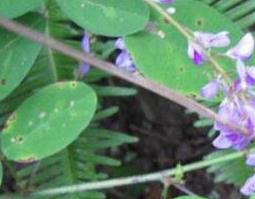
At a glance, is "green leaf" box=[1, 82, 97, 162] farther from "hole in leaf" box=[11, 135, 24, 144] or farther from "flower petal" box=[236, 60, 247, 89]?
"flower petal" box=[236, 60, 247, 89]

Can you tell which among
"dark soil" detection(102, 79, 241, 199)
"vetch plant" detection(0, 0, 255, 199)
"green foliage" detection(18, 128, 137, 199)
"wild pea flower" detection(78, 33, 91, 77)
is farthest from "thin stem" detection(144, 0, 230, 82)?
"dark soil" detection(102, 79, 241, 199)

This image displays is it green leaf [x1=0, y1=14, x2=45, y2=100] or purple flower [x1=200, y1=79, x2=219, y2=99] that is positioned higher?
Answer: purple flower [x1=200, y1=79, x2=219, y2=99]

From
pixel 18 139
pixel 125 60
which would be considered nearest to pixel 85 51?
pixel 125 60

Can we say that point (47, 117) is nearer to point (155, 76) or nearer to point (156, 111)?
point (155, 76)

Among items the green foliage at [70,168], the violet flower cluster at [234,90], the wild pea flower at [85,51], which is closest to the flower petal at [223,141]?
the violet flower cluster at [234,90]

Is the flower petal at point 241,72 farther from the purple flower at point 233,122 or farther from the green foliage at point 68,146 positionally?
the green foliage at point 68,146

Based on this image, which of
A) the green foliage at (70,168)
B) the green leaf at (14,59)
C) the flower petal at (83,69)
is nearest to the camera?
the green leaf at (14,59)
